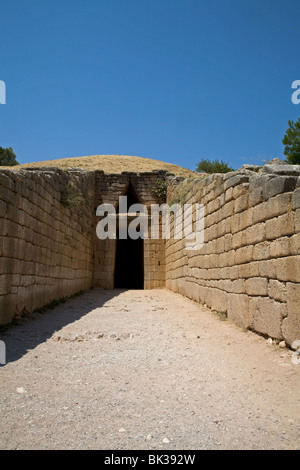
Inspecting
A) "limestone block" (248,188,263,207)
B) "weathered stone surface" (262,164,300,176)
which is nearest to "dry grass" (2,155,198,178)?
"limestone block" (248,188,263,207)

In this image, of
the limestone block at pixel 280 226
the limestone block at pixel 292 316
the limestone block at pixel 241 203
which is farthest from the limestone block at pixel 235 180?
the limestone block at pixel 292 316

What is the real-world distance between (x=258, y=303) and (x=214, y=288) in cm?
230

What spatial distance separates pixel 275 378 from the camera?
12.3ft

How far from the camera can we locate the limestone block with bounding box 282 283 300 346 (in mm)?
4227

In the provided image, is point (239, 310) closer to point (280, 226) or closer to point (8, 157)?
point (280, 226)

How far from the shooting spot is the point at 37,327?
20.1 ft

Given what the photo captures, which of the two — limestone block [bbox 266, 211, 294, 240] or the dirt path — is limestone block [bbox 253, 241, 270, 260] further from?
the dirt path

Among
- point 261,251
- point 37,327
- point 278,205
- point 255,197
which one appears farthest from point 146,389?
point 255,197

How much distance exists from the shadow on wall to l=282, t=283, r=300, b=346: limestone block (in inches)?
130

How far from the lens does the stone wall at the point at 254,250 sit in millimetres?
4477

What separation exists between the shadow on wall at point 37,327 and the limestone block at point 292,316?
330cm

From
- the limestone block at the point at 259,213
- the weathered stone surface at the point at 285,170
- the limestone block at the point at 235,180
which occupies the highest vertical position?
the limestone block at the point at 235,180

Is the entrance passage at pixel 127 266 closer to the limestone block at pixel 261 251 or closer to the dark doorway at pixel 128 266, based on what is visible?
the dark doorway at pixel 128 266
